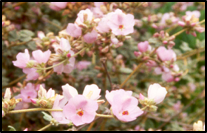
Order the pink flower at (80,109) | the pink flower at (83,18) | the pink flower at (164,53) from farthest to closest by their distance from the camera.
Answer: the pink flower at (164,53) < the pink flower at (83,18) < the pink flower at (80,109)

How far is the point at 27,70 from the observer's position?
64 centimetres

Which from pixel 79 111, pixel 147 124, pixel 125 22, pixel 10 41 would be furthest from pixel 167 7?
pixel 79 111

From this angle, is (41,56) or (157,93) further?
(41,56)

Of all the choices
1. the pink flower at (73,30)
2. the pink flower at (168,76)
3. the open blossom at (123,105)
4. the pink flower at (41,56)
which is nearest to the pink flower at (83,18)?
the pink flower at (73,30)

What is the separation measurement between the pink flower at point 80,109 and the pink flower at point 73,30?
233mm

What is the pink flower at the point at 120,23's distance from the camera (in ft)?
2.02

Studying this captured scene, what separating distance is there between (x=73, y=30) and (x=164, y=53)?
11.8 inches

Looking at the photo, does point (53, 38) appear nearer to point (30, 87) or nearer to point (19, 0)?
point (30, 87)

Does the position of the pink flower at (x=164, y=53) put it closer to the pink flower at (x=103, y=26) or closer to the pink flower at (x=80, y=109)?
the pink flower at (x=103, y=26)

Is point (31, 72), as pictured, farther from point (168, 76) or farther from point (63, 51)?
point (168, 76)

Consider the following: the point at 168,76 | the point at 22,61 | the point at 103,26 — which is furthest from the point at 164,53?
the point at 22,61

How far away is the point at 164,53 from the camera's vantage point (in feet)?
2.35

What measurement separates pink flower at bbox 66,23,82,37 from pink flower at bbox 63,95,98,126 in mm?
233

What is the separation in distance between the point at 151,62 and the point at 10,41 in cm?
48
